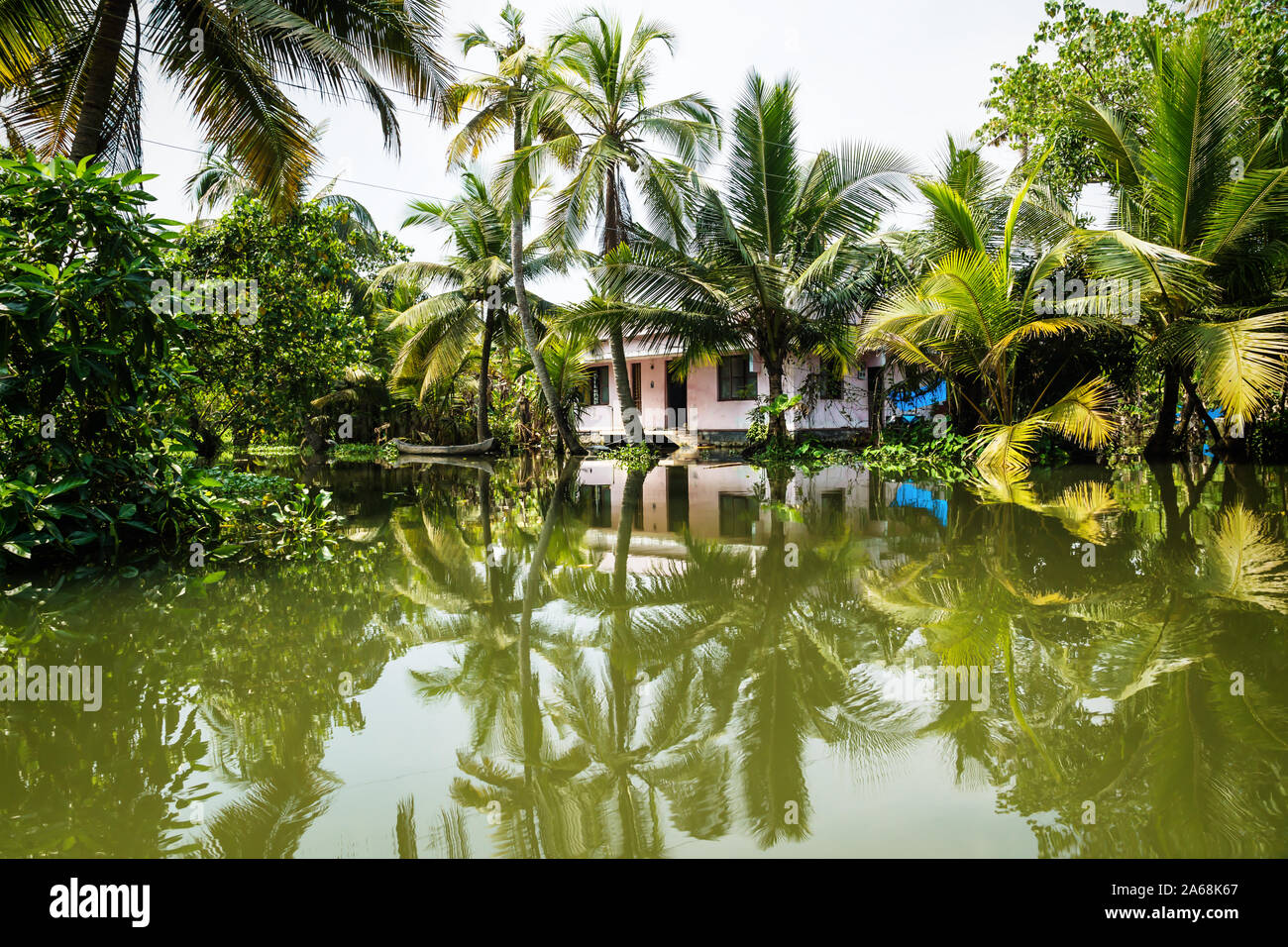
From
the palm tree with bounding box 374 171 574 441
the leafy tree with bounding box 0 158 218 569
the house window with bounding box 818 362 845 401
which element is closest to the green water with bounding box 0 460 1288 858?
the leafy tree with bounding box 0 158 218 569

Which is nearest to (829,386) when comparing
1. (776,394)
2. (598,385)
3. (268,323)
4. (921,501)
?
(776,394)

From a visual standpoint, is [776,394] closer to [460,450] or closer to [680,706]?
[460,450]

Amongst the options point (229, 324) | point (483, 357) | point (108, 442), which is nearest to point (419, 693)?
point (108, 442)

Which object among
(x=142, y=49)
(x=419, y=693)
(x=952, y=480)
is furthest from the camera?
(x=952, y=480)

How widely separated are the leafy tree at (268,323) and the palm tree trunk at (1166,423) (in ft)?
39.7

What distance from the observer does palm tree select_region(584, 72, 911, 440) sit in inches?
560

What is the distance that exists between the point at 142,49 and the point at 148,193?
464 cm

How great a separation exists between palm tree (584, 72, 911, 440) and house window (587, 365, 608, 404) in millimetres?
10291

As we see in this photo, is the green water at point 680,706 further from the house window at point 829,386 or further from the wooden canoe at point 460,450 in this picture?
the wooden canoe at point 460,450

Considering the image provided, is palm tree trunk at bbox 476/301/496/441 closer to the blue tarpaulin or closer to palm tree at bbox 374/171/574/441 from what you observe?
palm tree at bbox 374/171/574/441

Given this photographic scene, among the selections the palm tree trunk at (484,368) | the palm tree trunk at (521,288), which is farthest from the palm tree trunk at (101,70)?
the palm tree trunk at (484,368)
